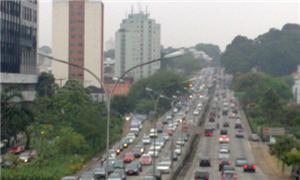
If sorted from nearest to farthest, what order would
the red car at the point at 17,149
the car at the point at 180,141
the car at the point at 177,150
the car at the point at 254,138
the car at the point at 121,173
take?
the car at the point at 121,173
the red car at the point at 17,149
the car at the point at 177,150
the car at the point at 180,141
the car at the point at 254,138

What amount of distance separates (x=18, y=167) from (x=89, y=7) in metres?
52.9

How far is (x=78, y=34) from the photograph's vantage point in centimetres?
8819

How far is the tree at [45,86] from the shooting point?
6583 centimetres

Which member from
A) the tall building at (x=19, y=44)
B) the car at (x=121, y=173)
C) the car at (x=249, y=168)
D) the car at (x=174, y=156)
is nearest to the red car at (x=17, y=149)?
the car at (x=174, y=156)

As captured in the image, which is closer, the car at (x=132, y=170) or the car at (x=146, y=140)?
the car at (x=132, y=170)

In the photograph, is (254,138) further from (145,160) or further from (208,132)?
(145,160)

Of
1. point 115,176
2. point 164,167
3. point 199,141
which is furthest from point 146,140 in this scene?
point 115,176

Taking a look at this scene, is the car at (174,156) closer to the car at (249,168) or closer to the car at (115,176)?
the car at (249,168)

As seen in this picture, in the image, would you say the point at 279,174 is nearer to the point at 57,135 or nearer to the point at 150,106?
the point at 57,135

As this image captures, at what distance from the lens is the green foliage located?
123 meters

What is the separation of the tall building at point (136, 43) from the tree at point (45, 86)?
53.5 meters

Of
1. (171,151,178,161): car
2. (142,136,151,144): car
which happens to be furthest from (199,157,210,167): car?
(142,136,151,144): car

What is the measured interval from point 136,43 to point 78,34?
121 ft

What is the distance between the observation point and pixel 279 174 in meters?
39.9
